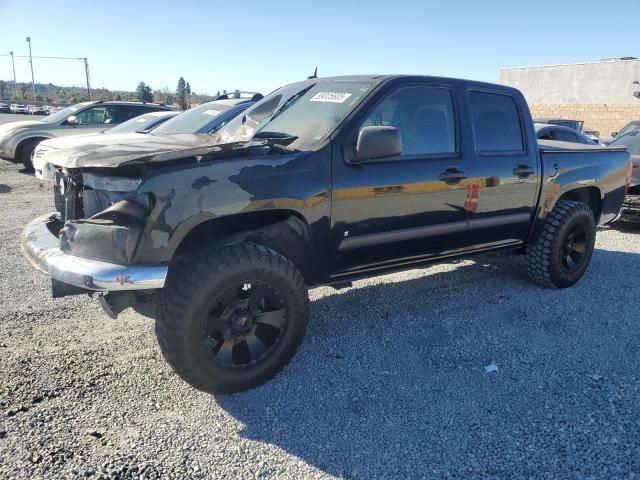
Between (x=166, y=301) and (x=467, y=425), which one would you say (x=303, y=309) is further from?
(x=467, y=425)

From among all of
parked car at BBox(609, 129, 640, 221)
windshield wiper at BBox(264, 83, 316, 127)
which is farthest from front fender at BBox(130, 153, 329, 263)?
parked car at BBox(609, 129, 640, 221)

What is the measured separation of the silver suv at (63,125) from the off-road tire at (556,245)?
10.8 meters

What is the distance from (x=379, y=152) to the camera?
3.24 m

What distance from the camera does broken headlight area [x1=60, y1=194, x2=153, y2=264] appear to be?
8.91ft

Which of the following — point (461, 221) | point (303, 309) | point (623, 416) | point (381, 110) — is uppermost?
point (381, 110)

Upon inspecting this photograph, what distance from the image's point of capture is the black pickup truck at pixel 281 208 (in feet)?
9.17

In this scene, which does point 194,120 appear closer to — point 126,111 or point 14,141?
point 126,111

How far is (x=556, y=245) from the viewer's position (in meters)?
4.73

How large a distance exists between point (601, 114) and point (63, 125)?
79.0 feet

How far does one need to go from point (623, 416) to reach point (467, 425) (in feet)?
3.06

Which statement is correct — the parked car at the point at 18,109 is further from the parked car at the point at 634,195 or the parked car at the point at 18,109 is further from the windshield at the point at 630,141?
the parked car at the point at 634,195

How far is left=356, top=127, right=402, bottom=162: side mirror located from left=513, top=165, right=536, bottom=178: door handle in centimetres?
158

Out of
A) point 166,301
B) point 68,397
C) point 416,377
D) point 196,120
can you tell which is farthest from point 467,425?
point 196,120

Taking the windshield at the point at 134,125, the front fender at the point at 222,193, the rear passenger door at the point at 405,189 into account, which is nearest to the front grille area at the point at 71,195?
the front fender at the point at 222,193
